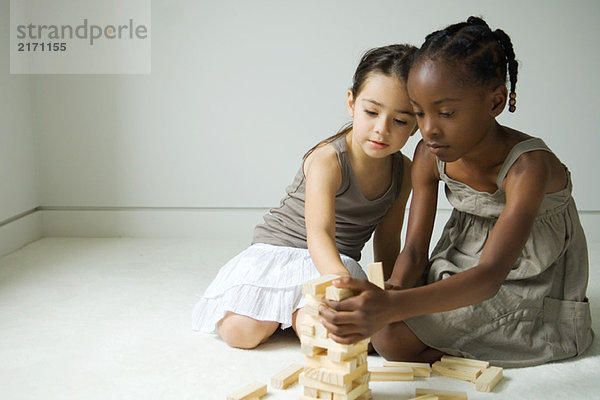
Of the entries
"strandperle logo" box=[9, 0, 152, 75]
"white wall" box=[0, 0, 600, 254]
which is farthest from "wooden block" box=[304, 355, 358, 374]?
"strandperle logo" box=[9, 0, 152, 75]

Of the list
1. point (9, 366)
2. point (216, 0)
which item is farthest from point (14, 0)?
point (9, 366)

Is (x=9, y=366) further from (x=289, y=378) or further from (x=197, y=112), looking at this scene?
(x=197, y=112)

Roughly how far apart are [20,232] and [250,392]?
163cm

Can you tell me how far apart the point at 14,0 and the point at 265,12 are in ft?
3.05

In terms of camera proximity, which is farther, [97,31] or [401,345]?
[97,31]

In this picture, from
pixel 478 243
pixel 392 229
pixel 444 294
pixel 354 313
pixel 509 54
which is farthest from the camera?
pixel 392 229

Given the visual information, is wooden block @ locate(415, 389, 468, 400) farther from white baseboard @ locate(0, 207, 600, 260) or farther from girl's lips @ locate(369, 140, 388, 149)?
white baseboard @ locate(0, 207, 600, 260)

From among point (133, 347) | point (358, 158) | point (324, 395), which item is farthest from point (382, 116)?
point (133, 347)

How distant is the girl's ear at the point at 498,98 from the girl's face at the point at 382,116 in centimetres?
21

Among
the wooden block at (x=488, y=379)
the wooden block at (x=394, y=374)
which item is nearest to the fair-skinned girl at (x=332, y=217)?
the wooden block at (x=394, y=374)

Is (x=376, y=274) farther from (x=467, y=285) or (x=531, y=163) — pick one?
(x=531, y=163)

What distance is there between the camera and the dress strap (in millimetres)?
1416

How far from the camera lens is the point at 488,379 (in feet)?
4.50

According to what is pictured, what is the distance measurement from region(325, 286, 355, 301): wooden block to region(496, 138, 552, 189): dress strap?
448 millimetres
